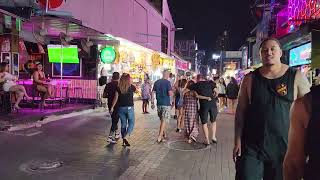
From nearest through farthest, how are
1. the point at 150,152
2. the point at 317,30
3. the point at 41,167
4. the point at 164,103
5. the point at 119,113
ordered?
the point at 41,167, the point at 150,152, the point at 119,113, the point at 164,103, the point at 317,30

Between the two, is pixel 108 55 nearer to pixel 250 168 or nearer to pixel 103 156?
pixel 103 156

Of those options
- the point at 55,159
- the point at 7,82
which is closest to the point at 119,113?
the point at 55,159

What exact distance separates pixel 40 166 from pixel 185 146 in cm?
397

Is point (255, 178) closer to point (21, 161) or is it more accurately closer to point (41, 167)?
point (41, 167)

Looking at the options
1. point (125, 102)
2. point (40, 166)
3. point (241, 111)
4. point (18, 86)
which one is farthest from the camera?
point (18, 86)

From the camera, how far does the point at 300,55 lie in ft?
63.6

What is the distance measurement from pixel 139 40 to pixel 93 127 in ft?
63.9

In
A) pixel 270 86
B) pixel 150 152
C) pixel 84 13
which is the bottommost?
pixel 150 152

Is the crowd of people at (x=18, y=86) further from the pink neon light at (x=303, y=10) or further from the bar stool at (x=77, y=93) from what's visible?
the pink neon light at (x=303, y=10)

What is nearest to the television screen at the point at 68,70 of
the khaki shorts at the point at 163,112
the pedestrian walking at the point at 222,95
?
the pedestrian walking at the point at 222,95

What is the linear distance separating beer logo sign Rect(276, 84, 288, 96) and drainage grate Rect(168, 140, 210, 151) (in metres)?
6.40

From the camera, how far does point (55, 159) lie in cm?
879

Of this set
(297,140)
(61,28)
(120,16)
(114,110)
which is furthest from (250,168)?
(120,16)

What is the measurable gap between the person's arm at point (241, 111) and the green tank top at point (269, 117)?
0.07 meters
